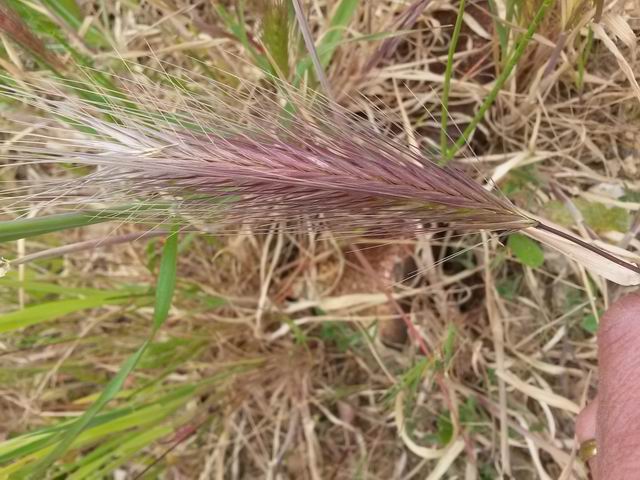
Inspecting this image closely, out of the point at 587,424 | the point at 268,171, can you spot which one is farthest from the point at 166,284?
the point at 587,424

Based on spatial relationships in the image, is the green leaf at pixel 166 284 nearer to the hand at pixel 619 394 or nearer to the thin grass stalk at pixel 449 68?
the thin grass stalk at pixel 449 68

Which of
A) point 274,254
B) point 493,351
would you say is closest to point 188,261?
point 274,254

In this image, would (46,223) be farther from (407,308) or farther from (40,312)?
(407,308)

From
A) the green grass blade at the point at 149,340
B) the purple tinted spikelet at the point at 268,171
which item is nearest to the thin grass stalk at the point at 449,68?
the purple tinted spikelet at the point at 268,171

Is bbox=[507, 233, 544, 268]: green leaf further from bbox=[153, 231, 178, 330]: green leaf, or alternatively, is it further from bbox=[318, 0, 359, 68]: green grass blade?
bbox=[153, 231, 178, 330]: green leaf

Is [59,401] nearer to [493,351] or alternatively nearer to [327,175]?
[493,351]

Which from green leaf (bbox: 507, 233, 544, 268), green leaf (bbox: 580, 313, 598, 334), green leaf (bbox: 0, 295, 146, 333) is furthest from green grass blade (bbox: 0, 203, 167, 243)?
green leaf (bbox: 580, 313, 598, 334)
